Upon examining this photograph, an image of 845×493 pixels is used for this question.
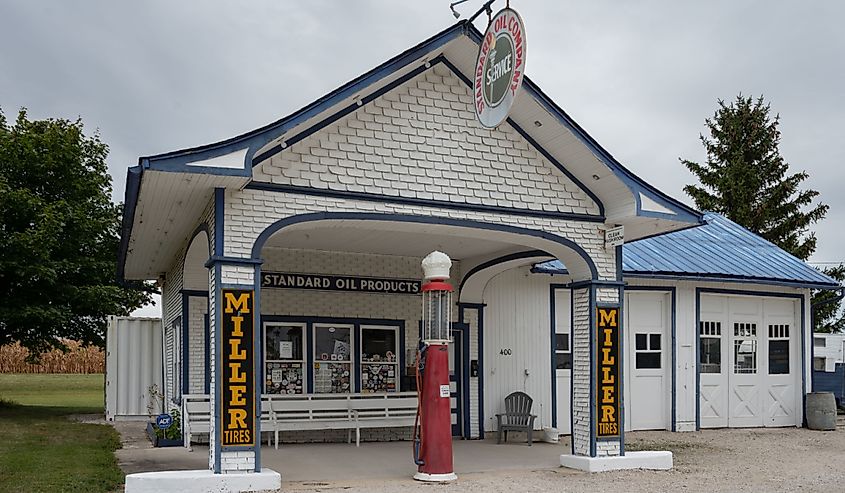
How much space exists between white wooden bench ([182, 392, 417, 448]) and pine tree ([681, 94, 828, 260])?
74.5 feet

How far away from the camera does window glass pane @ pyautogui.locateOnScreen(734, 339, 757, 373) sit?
17.9 meters

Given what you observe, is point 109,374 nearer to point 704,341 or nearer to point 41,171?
point 41,171

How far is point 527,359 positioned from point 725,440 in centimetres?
353

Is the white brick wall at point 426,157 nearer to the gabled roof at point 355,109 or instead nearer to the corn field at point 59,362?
the gabled roof at point 355,109

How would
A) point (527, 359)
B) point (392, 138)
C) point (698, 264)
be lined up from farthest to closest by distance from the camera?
point (698, 264)
point (527, 359)
point (392, 138)

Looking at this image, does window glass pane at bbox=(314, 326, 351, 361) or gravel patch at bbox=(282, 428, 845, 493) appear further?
window glass pane at bbox=(314, 326, 351, 361)

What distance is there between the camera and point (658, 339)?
56.4ft

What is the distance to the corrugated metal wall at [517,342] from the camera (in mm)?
16047

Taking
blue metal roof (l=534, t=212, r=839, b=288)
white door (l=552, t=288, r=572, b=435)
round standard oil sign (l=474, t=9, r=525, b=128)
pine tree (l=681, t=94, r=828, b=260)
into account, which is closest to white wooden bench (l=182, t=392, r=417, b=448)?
white door (l=552, t=288, r=572, b=435)

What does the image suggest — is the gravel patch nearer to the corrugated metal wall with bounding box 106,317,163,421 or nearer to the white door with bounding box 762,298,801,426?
the white door with bounding box 762,298,801,426

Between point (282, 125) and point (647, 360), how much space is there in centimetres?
962

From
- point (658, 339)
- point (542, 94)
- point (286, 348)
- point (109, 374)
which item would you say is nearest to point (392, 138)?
point (542, 94)

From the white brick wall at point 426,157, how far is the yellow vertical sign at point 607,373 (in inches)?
60.5

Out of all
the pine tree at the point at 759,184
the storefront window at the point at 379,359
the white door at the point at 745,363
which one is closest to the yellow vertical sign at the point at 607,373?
the storefront window at the point at 379,359
